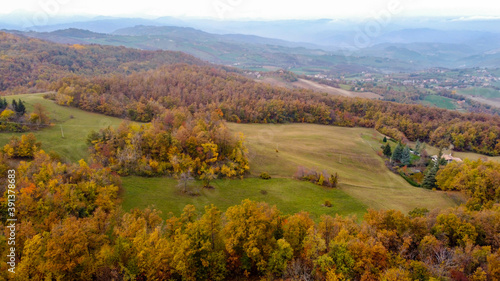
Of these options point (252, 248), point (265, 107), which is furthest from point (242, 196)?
point (265, 107)

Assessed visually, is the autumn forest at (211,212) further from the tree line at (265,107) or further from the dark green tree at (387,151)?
the dark green tree at (387,151)

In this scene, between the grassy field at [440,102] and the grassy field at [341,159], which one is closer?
the grassy field at [341,159]

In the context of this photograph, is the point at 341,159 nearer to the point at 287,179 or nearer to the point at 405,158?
the point at 405,158

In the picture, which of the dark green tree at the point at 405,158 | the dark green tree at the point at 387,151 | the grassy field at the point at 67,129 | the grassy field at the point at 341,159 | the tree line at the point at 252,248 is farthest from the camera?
the dark green tree at the point at 387,151

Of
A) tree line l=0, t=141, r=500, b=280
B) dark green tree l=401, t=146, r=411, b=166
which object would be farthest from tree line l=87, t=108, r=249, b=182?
dark green tree l=401, t=146, r=411, b=166

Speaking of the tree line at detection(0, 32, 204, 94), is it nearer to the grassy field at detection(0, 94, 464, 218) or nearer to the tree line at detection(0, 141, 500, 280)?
the grassy field at detection(0, 94, 464, 218)

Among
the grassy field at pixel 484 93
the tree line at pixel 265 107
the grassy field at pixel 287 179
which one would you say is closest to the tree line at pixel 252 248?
the grassy field at pixel 287 179

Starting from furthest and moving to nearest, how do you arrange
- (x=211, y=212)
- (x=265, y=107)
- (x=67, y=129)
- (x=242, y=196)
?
(x=265, y=107) → (x=67, y=129) → (x=242, y=196) → (x=211, y=212)
